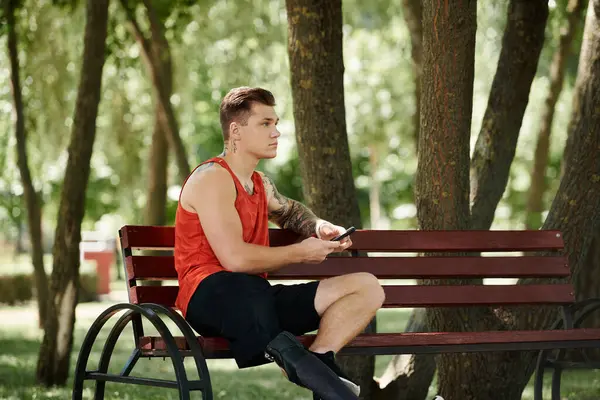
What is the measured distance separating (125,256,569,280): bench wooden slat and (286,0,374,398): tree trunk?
0.86 meters

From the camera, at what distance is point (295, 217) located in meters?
5.94

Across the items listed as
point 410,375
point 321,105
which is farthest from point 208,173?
point 410,375

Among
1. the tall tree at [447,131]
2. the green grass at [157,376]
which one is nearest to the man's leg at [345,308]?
the tall tree at [447,131]

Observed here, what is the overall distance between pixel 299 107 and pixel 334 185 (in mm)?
513

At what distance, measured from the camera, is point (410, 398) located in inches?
302

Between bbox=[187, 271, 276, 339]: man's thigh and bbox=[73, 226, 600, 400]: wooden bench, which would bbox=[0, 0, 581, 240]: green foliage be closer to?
bbox=[73, 226, 600, 400]: wooden bench

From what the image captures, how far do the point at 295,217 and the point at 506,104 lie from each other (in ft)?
8.95

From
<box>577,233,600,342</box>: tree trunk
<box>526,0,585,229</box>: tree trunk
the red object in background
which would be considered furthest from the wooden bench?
the red object in background

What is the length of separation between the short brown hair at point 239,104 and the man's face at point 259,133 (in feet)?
0.07

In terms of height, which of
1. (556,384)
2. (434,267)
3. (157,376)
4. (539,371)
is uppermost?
(434,267)

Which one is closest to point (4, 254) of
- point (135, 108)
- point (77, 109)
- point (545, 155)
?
point (135, 108)

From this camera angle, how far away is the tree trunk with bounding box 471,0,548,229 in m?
8.06

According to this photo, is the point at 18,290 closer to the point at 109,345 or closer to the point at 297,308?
the point at 109,345

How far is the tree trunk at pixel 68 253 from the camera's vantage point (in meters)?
8.77
